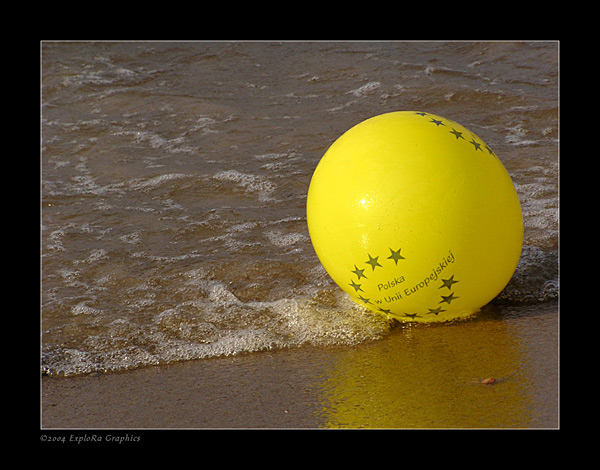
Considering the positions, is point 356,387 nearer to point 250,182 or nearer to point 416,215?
point 416,215

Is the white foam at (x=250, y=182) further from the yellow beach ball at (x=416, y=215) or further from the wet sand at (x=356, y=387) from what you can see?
the wet sand at (x=356, y=387)

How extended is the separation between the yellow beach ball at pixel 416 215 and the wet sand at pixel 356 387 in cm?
29

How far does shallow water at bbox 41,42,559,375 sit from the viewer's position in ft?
14.9

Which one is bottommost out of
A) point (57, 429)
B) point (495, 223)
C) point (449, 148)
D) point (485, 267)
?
point (57, 429)

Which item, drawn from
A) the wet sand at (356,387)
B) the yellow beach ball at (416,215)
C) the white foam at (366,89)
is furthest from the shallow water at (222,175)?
the yellow beach ball at (416,215)

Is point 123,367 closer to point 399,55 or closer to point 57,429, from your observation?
point 57,429

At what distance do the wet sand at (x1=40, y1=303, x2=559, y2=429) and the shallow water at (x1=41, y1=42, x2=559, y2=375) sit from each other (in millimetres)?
173

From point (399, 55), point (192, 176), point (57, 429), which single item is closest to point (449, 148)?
point (57, 429)

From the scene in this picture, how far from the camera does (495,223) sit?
390cm

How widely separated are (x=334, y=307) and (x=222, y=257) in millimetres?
1272

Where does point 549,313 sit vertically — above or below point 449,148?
below

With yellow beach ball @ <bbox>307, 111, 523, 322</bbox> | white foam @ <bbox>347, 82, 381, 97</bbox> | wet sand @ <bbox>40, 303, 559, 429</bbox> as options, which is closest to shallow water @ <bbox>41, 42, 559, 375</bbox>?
white foam @ <bbox>347, 82, 381, 97</bbox>

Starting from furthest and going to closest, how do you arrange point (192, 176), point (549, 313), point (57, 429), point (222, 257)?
point (192, 176) → point (222, 257) → point (549, 313) → point (57, 429)

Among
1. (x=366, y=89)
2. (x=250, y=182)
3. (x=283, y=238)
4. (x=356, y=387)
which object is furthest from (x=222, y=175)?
(x=356, y=387)
